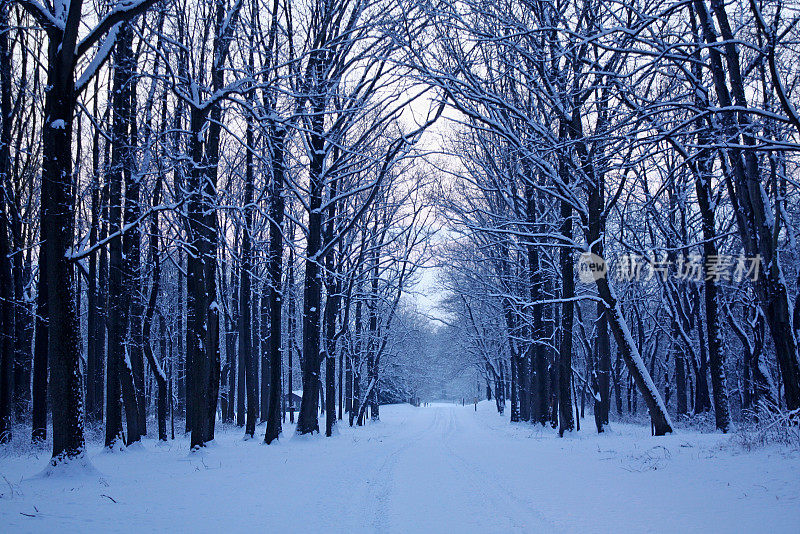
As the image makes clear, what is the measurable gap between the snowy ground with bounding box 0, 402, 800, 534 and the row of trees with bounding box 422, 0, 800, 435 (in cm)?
360

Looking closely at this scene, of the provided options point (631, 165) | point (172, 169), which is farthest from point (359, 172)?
point (631, 165)

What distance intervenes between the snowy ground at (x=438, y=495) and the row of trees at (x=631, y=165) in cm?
360

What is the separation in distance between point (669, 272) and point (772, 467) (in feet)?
57.9

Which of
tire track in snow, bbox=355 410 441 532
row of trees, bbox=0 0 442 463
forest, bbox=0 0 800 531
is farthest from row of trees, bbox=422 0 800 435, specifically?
tire track in snow, bbox=355 410 441 532

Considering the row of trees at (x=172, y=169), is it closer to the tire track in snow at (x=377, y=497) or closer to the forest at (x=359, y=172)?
the forest at (x=359, y=172)

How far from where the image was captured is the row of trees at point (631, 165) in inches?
349

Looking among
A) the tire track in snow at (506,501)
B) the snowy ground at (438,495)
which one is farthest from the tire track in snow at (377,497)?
the tire track in snow at (506,501)

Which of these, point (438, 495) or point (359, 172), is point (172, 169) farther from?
point (438, 495)

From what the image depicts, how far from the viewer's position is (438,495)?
8180 mm

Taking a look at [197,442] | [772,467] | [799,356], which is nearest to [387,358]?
[197,442]

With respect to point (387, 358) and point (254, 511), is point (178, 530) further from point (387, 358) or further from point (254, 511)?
point (387, 358)

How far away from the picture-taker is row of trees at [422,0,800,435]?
8859 millimetres

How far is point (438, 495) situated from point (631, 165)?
5.66 m

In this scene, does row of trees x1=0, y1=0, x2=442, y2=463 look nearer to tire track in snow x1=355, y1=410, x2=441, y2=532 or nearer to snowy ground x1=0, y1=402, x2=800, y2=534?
snowy ground x1=0, y1=402, x2=800, y2=534
